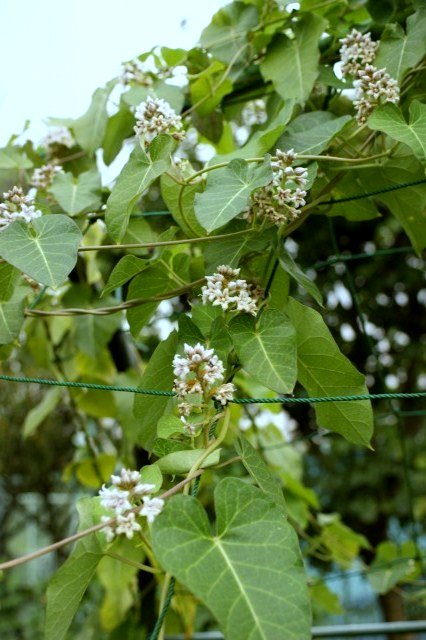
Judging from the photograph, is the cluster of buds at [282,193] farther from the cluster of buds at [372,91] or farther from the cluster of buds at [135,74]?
the cluster of buds at [135,74]

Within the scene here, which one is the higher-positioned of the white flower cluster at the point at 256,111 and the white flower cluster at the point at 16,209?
the white flower cluster at the point at 16,209

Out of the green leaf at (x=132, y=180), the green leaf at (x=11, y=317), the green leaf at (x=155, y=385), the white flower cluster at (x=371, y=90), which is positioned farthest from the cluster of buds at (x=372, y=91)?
the green leaf at (x=11, y=317)

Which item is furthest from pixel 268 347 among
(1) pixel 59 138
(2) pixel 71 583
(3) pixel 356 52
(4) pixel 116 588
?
(4) pixel 116 588

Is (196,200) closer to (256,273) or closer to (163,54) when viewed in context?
(256,273)

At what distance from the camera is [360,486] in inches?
254

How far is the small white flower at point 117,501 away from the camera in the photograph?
565 millimetres

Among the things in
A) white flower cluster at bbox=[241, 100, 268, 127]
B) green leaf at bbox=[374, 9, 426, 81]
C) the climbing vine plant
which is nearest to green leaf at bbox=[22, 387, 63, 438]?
the climbing vine plant

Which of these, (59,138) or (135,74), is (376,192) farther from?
(59,138)

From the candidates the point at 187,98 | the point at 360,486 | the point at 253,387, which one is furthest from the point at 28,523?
the point at 187,98

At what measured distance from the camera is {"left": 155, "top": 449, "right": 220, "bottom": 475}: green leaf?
0.71 metres

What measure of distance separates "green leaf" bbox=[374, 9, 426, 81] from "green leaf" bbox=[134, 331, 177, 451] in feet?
1.40

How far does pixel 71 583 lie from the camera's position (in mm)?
670

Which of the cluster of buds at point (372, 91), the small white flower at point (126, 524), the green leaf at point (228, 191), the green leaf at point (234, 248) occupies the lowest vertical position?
the green leaf at point (234, 248)

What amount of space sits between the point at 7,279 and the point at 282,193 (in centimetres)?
34
